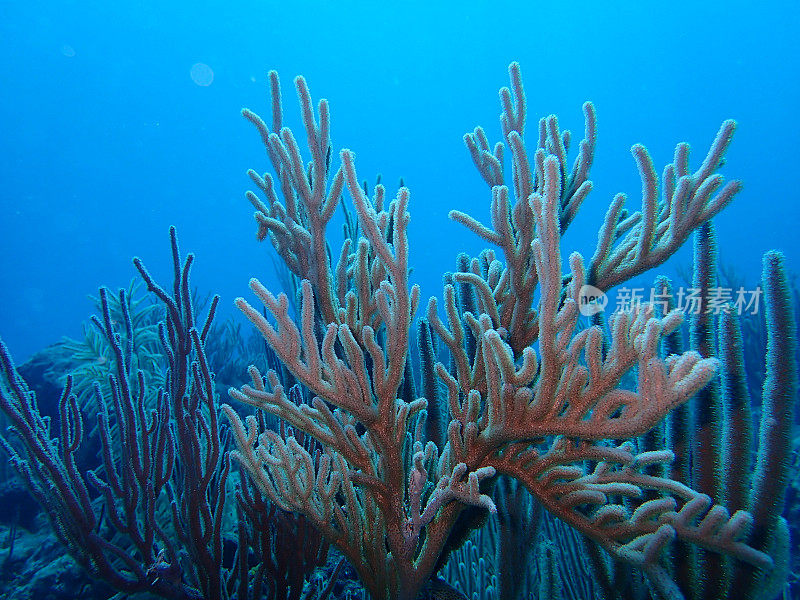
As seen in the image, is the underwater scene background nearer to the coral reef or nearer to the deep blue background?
the coral reef

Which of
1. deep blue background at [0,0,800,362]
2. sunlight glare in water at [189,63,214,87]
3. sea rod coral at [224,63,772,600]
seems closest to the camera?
sea rod coral at [224,63,772,600]

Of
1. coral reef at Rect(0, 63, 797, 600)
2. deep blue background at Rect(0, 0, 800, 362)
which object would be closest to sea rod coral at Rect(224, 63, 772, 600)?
coral reef at Rect(0, 63, 797, 600)

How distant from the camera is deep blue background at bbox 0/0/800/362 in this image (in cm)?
6238

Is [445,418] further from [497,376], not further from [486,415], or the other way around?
[497,376]

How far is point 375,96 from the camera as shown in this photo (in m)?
72.4

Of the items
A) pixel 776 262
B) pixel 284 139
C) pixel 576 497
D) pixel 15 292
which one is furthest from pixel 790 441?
pixel 15 292

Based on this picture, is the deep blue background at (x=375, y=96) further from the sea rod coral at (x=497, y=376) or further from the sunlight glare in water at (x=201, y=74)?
the sea rod coral at (x=497, y=376)

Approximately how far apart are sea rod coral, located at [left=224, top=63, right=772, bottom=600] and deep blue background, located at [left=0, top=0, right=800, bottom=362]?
65351mm

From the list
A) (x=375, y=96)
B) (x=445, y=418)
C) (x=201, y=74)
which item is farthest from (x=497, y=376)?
(x=201, y=74)

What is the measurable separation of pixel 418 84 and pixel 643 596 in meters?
79.7

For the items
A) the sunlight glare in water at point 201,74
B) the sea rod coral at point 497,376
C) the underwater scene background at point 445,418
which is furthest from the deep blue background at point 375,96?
the sea rod coral at point 497,376

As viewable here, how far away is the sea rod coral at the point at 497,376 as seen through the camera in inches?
56.4

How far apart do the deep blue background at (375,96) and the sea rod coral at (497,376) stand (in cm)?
6535

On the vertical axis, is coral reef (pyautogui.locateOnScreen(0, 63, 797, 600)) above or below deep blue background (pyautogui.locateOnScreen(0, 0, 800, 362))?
below
